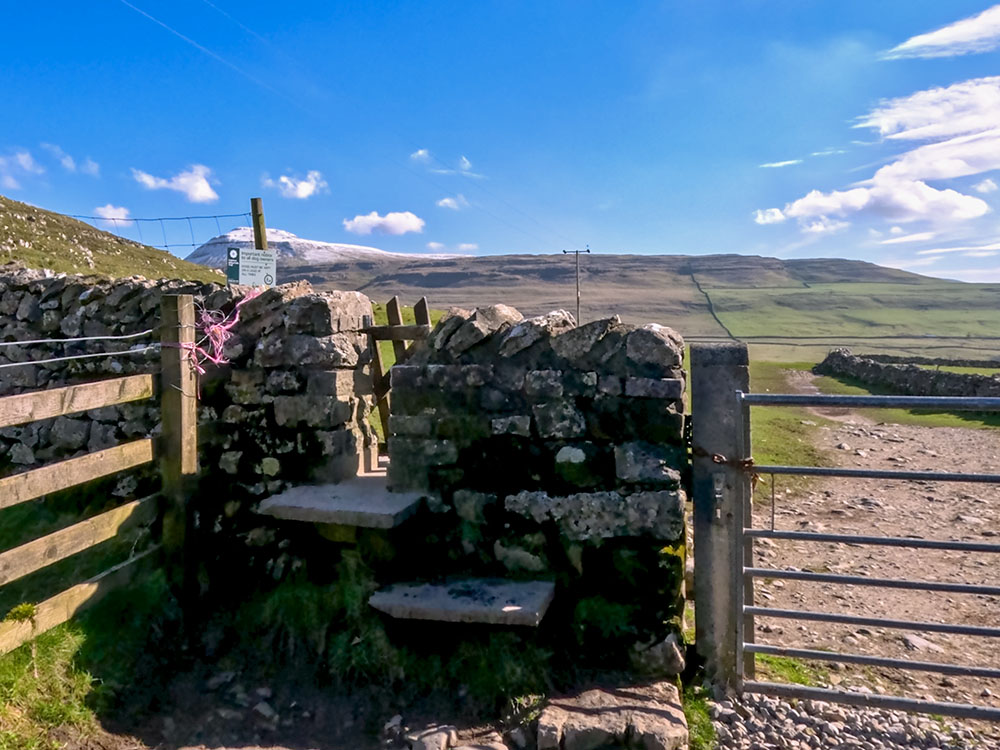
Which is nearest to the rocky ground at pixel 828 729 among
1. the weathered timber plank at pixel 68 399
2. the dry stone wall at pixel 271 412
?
the dry stone wall at pixel 271 412

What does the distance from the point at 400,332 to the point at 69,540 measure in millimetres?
2556

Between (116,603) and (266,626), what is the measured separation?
989mm

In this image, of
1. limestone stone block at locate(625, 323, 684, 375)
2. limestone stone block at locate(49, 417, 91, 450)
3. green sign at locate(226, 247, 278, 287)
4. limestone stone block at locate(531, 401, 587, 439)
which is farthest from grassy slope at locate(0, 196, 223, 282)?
limestone stone block at locate(625, 323, 684, 375)

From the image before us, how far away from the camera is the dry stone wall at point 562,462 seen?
419 cm

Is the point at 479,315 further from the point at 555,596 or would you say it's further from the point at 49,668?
the point at 49,668

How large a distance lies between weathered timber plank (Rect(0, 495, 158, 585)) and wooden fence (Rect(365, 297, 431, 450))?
1.91m

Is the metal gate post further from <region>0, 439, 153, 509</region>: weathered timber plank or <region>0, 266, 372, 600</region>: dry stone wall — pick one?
<region>0, 439, 153, 509</region>: weathered timber plank

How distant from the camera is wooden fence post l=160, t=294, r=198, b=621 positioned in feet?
16.3

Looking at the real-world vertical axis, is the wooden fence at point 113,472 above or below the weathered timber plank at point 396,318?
below

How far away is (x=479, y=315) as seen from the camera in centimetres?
461

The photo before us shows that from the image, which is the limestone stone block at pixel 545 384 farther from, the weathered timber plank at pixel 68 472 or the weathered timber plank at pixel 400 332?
the weathered timber plank at pixel 68 472

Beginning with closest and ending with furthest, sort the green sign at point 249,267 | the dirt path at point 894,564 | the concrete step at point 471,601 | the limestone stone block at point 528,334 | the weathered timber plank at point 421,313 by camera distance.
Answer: the concrete step at point 471,601, the limestone stone block at point 528,334, the dirt path at point 894,564, the green sign at point 249,267, the weathered timber plank at point 421,313

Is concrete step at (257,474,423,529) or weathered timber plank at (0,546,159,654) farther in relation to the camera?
concrete step at (257,474,423,529)

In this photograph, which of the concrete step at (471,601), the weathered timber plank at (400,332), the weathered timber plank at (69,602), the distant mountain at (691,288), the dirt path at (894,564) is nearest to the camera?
the weathered timber plank at (69,602)
